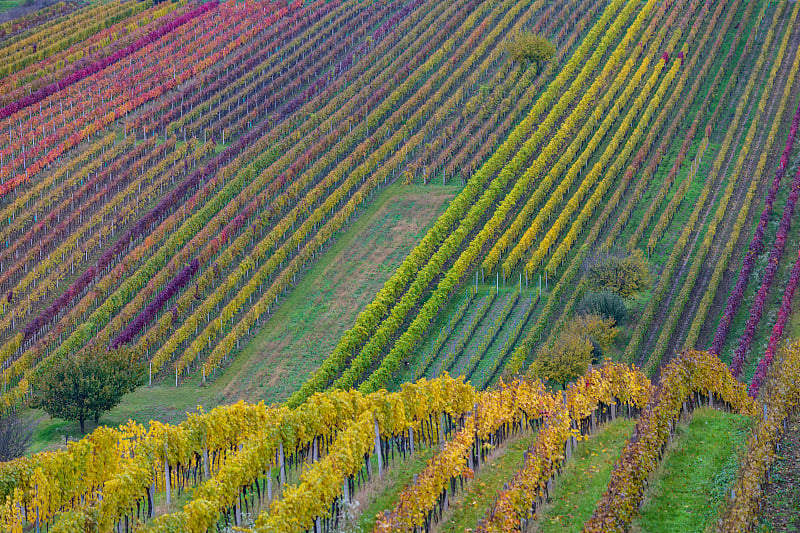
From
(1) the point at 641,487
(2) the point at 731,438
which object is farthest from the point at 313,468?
(2) the point at 731,438

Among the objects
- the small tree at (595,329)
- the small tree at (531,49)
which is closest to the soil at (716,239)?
the small tree at (595,329)

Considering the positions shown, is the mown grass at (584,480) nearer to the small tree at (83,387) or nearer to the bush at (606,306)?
the bush at (606,306)

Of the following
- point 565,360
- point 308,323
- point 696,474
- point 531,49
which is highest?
point 531,49

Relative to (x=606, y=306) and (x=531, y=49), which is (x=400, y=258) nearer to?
(x=606, y=306)

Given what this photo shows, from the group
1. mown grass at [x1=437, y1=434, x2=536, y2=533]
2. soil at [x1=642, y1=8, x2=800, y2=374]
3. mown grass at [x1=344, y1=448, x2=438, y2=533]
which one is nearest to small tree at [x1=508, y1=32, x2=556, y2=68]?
soil at [x1=642, y1=8, x2=800, y2=374]

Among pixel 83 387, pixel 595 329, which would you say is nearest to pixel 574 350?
pixel 595 329

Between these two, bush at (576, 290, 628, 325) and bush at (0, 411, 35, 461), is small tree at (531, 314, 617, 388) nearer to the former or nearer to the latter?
bush at (576, 290, 628, 325)

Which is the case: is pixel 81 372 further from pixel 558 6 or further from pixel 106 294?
pixel 558 6
